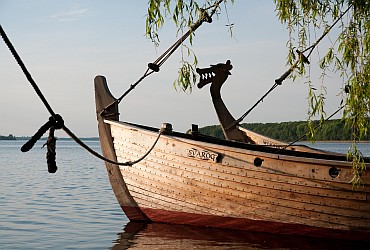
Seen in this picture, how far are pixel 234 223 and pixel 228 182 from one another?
2.33 ft

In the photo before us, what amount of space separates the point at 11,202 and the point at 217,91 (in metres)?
7.87

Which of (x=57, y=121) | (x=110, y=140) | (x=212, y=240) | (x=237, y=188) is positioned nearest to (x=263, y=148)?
(x=237, y=188)

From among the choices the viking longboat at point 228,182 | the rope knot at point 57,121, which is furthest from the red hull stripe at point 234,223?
the rope knot at point 57,121

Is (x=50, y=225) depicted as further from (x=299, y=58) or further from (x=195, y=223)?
(x=299, y=58)

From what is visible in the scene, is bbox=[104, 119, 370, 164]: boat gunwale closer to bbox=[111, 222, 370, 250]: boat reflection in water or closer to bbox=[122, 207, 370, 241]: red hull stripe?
bbox=[122, 207, 370, 241]: red hull stripe

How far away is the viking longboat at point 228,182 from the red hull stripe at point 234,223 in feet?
0.05

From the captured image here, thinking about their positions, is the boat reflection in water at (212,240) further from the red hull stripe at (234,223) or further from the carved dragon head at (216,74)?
the carved dragon head at (216,74)

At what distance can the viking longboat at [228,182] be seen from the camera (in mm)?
8812

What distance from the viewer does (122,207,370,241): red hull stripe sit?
356 inches

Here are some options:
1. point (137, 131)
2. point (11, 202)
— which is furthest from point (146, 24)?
point (11, 202)

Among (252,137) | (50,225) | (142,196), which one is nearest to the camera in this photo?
(142,196)

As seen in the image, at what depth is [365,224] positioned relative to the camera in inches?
347

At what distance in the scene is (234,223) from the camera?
9773mm

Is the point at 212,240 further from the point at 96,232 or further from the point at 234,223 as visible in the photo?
the point at 96,232
